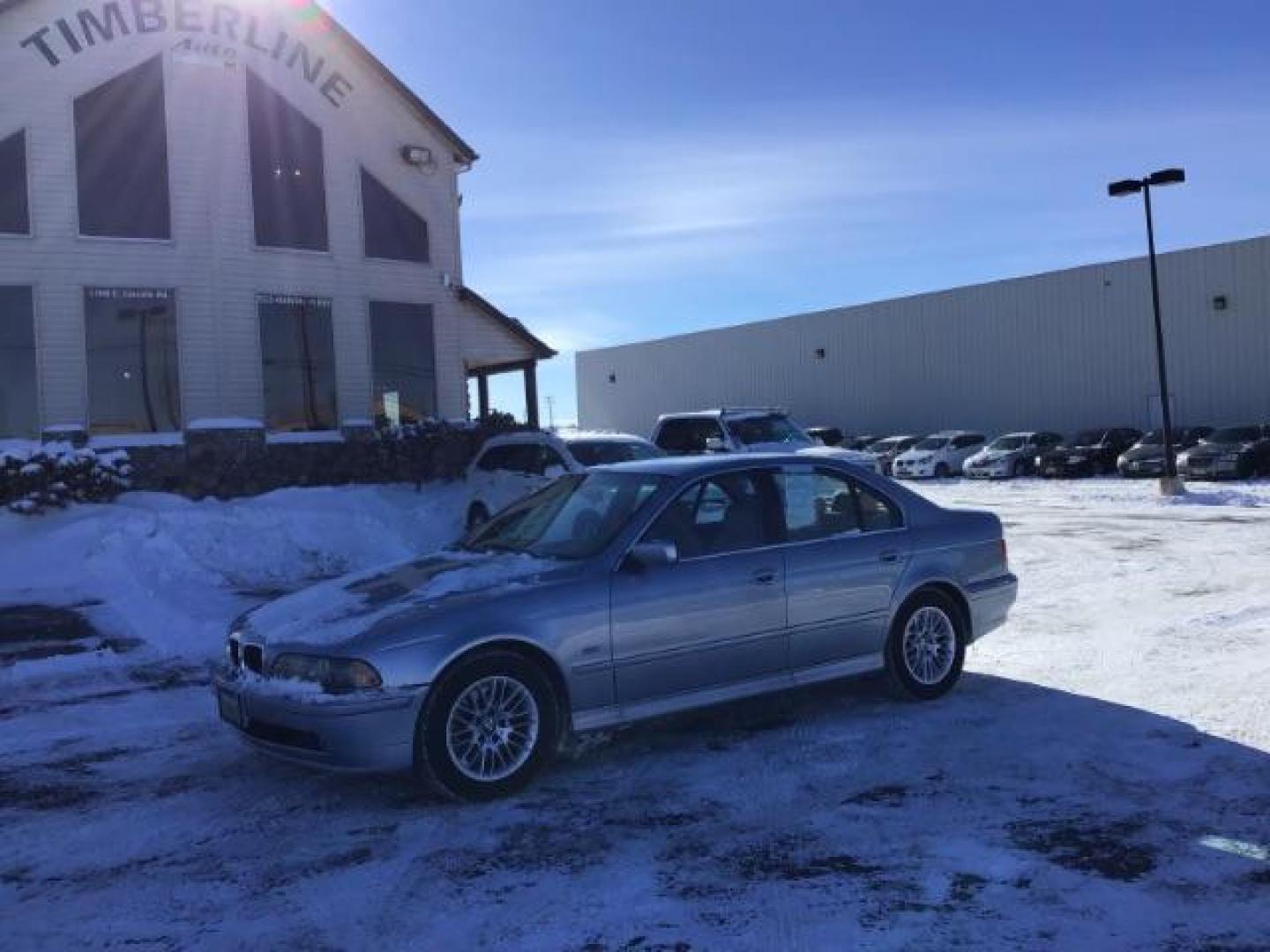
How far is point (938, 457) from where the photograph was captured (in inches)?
1459

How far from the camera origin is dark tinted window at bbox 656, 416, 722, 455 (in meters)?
19.9

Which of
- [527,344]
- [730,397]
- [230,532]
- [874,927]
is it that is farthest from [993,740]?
[730,397]

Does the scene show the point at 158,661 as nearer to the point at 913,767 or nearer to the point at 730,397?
the point at 913,767

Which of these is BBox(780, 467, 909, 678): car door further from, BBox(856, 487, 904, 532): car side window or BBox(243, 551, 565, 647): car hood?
BBox(243, 551, 565, 647): car hood

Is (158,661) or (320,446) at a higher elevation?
(320,446)

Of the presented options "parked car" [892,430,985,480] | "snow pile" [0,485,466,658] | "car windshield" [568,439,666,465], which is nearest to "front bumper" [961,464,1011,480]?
"parked car" [892,430,985,480]

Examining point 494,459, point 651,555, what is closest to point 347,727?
point 651,555

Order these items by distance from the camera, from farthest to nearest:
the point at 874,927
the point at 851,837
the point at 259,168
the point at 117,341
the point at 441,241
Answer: the point at 441,241 → the point at 259,168 → the point at 117,341 → the point at 851,837 → the point at 874,927

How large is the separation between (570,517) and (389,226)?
1455cm

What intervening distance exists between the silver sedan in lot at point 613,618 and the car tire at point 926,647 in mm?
12

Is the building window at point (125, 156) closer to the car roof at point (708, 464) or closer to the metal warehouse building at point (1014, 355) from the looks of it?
the car roof at point (708, 464)

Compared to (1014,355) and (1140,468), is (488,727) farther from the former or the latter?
(1014,355)

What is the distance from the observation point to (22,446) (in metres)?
15.0

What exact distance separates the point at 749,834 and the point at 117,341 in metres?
14.9
